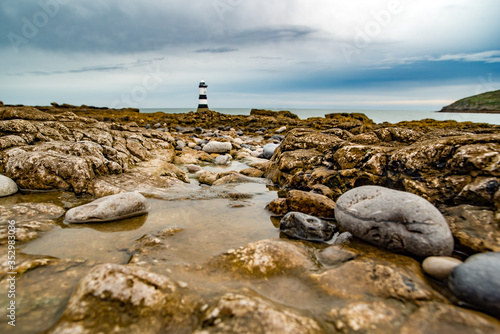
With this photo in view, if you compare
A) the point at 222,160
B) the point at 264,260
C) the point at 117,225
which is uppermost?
the point at 264,260

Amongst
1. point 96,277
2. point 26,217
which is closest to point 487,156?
point 96,277

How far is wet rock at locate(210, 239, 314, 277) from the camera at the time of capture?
291 centimetres

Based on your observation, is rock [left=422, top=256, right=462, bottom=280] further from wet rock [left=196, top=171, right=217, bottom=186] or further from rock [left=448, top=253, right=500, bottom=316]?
wet rock [left=196, top=171, right=217, bottom=186]

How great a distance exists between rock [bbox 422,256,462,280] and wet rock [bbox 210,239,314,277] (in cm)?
127

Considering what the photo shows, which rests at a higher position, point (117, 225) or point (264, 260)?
point (264, 260)

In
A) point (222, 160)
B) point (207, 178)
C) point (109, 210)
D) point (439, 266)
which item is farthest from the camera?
point (222, 160)

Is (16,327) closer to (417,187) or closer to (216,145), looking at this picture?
(417,187)

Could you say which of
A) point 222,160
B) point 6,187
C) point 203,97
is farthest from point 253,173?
point 203,97

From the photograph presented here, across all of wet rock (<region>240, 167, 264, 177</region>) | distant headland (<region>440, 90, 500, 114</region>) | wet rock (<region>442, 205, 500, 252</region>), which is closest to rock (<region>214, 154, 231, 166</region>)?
wet rock (<region>240, 167, 264, 177</region>)

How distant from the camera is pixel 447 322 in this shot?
202 centimetres

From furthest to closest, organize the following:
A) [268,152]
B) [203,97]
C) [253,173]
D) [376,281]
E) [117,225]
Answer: [203,97], [268,152], [253,173], [117,225], [376,281]

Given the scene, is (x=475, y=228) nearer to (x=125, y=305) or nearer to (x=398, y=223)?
(x=398, y=223)

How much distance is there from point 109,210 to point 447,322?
188 inches

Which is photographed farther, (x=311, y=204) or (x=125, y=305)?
(x=311, y=204)
